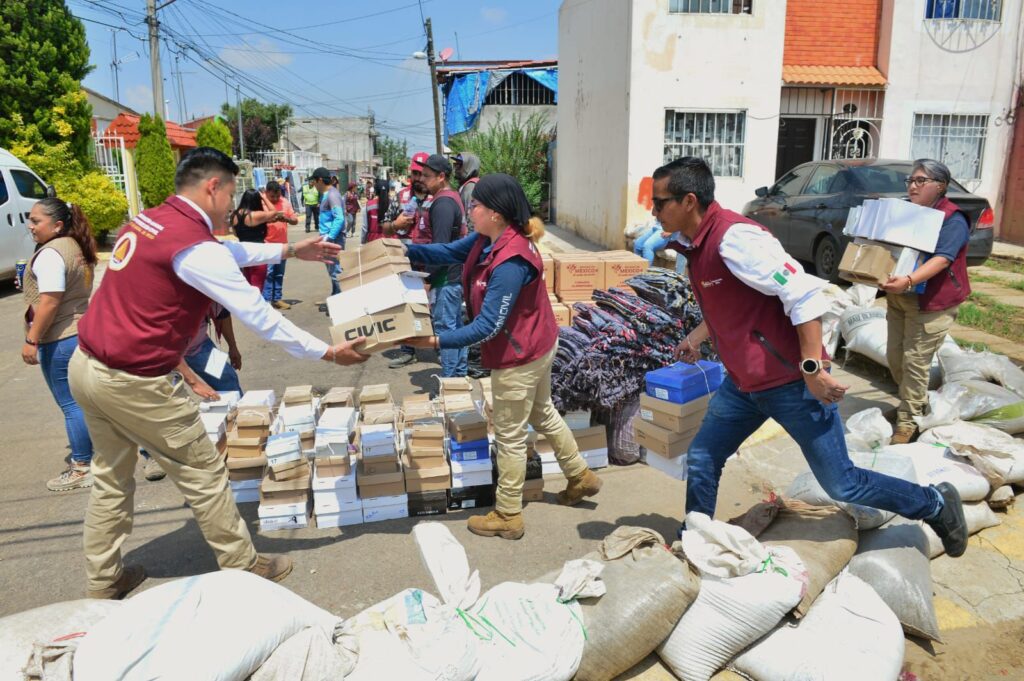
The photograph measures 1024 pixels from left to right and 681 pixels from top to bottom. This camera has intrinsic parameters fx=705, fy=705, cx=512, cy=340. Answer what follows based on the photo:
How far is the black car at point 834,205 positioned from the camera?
9.16 m

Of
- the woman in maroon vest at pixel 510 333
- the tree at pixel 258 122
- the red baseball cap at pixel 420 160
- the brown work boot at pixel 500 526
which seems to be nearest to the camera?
the woman in maroon vest at pixel 510 333

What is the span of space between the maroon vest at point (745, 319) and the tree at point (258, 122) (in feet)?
202

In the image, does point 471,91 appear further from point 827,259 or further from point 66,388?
point 66,388

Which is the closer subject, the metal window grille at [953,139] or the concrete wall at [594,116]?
the concrete wall at [594,116]

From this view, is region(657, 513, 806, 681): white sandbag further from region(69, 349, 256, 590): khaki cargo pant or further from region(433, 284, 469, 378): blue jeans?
region(433, 284, 469, 378): blue jeans

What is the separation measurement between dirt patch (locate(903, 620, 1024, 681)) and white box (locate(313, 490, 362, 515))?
2777mm

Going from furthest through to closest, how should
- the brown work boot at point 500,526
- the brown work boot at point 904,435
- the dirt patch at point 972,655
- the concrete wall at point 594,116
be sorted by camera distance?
1. the concrete wall at point 594,116
2. the brown work boot at point 904,435
3. the brown work boot at point 500,526
4. the dirt patch at point 972,655

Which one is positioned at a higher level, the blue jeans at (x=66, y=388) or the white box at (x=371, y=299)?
the white box at (x=371, y=299)

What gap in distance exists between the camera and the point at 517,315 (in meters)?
3.59

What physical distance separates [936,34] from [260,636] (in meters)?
16.3

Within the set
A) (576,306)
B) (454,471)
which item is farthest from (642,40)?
(454,471)

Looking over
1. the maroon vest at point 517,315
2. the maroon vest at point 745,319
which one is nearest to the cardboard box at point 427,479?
the maroon vest at point 517,315

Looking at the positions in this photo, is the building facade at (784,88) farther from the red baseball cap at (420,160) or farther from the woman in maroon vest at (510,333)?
the woman in maroon vest at (510,333)

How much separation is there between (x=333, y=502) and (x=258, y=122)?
2504 inches
